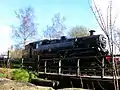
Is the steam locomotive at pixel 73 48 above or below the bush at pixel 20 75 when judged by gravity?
above

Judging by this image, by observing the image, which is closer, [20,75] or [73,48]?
[20,75]

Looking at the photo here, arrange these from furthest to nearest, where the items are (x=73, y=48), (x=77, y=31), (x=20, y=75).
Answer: (x=77, y=31) → (x=73, y=48) → (x=20, y=75)

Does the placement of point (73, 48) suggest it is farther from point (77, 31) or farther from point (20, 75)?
point (77, 31)

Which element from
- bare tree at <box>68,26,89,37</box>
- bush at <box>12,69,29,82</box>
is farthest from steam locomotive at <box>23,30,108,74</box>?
bare tree at <box>68,26,89,37</box>

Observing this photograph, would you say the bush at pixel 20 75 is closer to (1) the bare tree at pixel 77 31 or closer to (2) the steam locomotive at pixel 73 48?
(2) the steam locomotive at pixel 73 48

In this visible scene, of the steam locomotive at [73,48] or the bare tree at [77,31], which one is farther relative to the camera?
the bare tree at [77,31]

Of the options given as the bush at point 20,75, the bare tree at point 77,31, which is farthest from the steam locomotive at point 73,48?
the bare tree at point 77,31

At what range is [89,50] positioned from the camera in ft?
61.5

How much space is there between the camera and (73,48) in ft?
65.1

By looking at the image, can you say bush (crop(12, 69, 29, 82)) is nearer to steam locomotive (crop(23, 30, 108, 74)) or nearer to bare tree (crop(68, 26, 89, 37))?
steam locomotive (crop(23, 30, 108, 74))

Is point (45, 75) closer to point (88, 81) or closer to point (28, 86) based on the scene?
point (88, 81)

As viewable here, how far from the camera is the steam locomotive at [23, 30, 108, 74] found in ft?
59.8

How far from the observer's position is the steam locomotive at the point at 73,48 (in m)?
18.2

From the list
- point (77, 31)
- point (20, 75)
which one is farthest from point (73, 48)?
point (77, 31)
